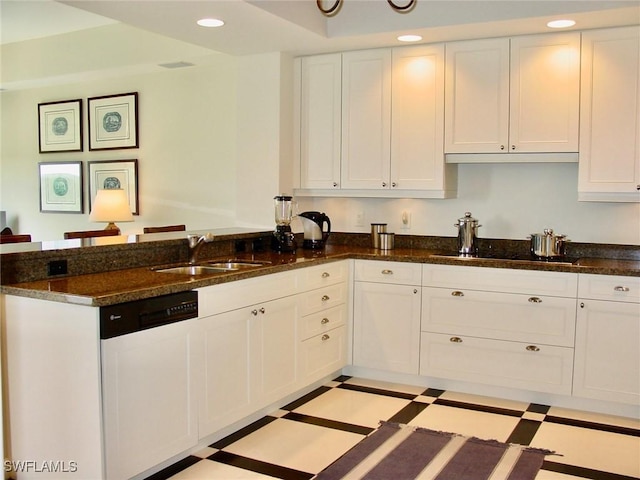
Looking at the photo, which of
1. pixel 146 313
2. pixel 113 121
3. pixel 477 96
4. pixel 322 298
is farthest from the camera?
pixel 113 121

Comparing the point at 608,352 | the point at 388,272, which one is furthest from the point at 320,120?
the point at 608,352

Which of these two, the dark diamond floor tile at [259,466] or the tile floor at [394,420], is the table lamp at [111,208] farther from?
the dark diamond floor tile at [259,466]

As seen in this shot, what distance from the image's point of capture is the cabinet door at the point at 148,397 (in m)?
2.52

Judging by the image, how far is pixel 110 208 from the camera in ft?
18.4

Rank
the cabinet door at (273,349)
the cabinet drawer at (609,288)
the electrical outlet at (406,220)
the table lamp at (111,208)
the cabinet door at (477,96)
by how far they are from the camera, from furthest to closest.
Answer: the table lamp at (111,208) < the electrical outlet at (406,220) < the cabinet door at (477,96) < the cabinet drawer at (609,288) < the cabinet door at (273,349)

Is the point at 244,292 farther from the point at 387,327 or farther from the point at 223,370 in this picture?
the point at 387,327

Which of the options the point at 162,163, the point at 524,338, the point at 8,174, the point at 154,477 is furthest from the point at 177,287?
the point at 8,174

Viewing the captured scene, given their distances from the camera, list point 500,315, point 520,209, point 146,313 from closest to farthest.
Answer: point 146,313 < point 500,315 < point 520,209

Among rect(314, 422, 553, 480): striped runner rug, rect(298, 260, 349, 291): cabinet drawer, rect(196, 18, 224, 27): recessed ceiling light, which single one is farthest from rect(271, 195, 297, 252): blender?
rect(314, 422, 553, 480): striped runner rug

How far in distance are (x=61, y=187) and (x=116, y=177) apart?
829 millimetres

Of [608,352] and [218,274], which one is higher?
[218,274]

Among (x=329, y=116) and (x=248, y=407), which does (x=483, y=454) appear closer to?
(x=248, y=407)

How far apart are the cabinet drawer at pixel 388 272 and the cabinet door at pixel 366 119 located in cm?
59

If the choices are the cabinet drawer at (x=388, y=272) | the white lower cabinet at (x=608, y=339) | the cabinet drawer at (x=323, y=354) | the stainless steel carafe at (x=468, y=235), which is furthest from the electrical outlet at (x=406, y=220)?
the white lower cabinet at (x=608, y=339)
